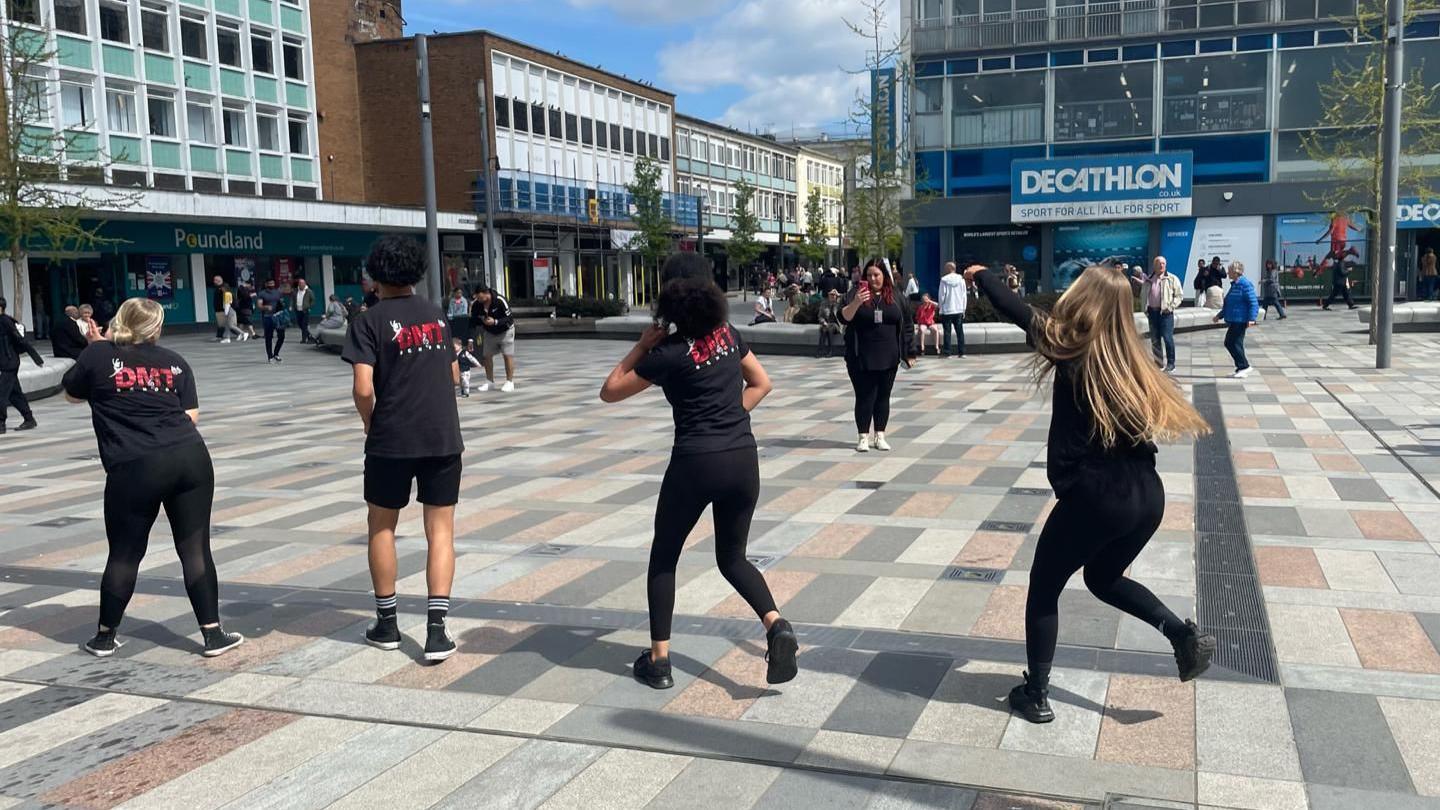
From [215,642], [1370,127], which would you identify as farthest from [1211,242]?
[215,642]

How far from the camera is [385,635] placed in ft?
17.2

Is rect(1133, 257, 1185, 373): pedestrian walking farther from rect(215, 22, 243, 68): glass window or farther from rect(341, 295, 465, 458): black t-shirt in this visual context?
rect(215, 22, 243, 68): glass window

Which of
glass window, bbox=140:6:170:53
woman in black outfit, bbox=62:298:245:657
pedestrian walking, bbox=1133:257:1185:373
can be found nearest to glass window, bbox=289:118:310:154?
glass window, bbox=140:6:170:53

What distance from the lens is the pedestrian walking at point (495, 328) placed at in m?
16.8

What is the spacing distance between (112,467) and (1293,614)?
5.33 m

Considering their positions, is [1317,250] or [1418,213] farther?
[1317,250]

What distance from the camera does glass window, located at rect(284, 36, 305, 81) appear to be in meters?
44.4

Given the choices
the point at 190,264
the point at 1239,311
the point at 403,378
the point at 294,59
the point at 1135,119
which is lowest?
the point at 1239,311

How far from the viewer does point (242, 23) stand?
136ft

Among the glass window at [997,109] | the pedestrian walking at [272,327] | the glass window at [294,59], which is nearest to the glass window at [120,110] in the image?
the glass window at [294,59]

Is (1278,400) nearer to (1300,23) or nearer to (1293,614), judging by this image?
(1293,614)

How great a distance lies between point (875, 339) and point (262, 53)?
39.3 m

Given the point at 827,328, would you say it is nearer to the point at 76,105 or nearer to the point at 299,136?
the point at 76,105

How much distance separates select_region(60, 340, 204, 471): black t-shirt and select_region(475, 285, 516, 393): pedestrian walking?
11490mm
